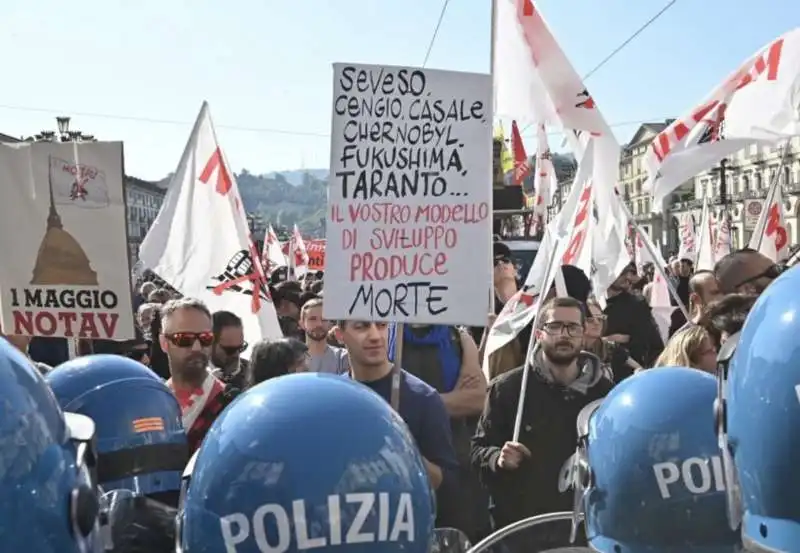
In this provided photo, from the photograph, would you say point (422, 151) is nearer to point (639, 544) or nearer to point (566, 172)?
point (639, 544)

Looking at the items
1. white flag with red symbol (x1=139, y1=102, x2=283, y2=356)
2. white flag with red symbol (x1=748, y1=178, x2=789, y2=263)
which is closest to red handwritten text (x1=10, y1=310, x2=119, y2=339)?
white flag with red symbol (x1=139, y1=102, x2=283, y2=356)

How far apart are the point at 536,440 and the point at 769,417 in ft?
9.23

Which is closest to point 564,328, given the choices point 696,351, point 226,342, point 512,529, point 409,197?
point 696,351

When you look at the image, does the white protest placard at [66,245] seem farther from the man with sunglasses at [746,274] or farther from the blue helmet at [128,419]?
the man with sunglasses at [746,274]

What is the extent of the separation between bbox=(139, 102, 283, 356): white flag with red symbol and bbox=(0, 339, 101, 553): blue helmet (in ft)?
17.3

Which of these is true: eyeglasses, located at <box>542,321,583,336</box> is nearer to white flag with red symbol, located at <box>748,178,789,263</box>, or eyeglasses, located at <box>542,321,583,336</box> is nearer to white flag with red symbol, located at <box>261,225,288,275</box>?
white flag with red symbol, located at <box>748,178,789,263</box>

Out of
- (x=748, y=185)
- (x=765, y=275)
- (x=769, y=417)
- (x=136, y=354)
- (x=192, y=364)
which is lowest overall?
(x=136, y=354)

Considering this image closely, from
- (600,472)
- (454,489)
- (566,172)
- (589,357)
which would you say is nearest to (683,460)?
(600,472)

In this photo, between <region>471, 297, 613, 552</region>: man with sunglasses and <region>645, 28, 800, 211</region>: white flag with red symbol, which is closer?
<region>471, 297, 613, 552</region>: man with sunglasses

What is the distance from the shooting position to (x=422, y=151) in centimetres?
473

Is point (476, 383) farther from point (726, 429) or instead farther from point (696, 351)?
point (726, 429)

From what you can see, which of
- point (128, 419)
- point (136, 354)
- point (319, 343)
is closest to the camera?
point (128, 419)

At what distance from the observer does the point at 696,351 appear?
182 inches

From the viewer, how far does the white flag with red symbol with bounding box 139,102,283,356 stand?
7.59 meters
